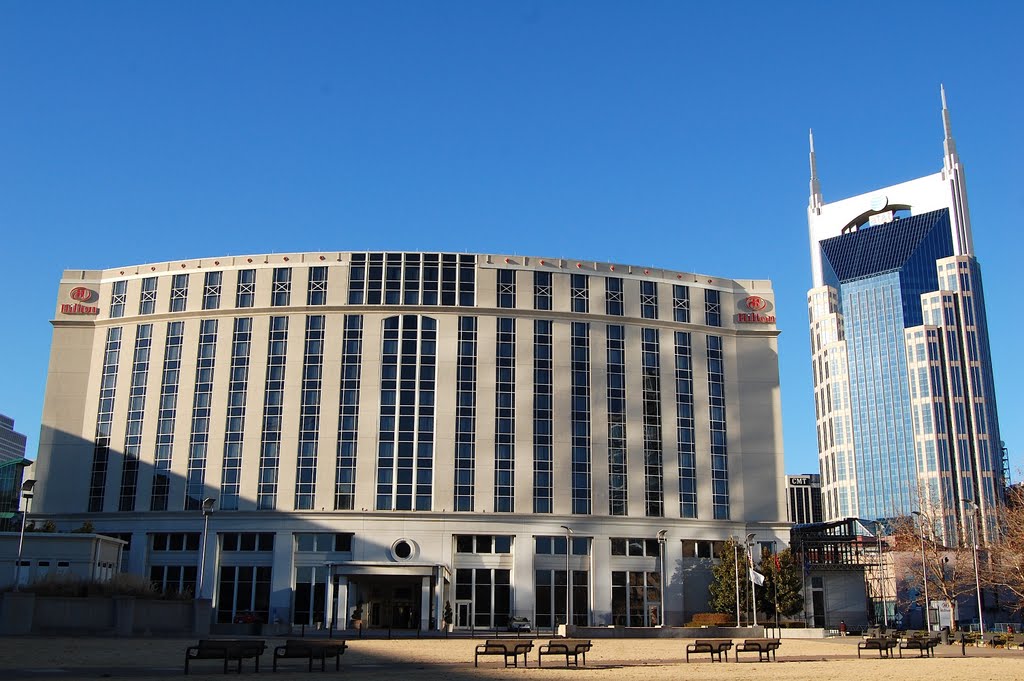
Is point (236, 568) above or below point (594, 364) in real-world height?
below

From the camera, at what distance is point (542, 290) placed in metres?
86.2

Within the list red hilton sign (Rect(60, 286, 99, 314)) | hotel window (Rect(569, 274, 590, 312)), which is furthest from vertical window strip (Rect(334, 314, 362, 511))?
red hilton sign (Rect(60, 286, 99, 314))

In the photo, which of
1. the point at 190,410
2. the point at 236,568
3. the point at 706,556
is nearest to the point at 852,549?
the point at 706,556

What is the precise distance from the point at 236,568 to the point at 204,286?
24918 mm

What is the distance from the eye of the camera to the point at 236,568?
7862 cm

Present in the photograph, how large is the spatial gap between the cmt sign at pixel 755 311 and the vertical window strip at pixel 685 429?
614cm

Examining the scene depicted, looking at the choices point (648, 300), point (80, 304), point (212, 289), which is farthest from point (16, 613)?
point (648, 300)

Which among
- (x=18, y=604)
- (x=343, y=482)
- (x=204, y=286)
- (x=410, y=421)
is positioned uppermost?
(x=204, y=286)

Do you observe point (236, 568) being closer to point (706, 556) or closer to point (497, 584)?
point (497, 584)

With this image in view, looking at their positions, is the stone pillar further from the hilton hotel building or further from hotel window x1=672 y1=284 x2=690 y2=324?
hotel window x1=672 y1=284 x2=690 y2=324

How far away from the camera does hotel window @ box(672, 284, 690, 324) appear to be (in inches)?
3484

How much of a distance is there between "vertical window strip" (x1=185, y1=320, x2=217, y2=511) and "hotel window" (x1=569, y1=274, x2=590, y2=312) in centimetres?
3158

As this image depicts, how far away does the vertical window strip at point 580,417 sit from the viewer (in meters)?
82.0

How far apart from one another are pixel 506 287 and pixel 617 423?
50.3ft
